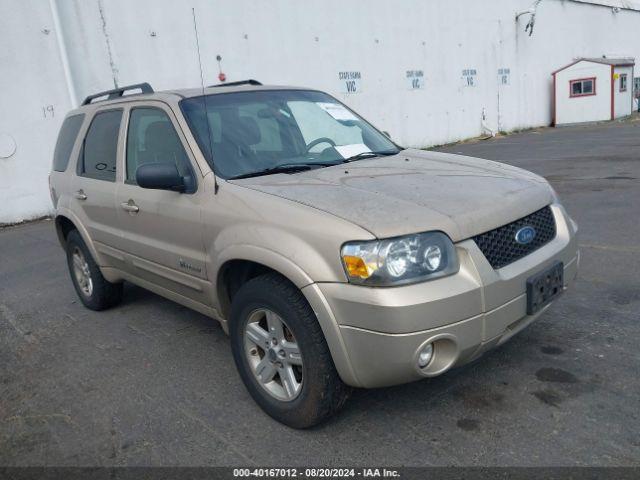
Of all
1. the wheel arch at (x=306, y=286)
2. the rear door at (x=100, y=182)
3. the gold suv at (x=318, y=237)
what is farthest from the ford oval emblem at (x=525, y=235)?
the rear door at (x=100, y=182)

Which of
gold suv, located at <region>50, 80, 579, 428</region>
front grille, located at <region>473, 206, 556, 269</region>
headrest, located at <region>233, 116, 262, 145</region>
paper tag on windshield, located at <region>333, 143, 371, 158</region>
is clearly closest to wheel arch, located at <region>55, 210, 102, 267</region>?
gold suv, located at <region>50, 80, 579, 428</region>

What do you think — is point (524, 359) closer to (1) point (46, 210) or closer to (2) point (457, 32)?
(1) point (46, 210)

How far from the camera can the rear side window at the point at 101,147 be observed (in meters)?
4.27

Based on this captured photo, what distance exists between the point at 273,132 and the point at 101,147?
168 centimetres

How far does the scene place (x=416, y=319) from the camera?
2389mm

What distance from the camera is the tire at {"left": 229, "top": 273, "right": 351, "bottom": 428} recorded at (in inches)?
104

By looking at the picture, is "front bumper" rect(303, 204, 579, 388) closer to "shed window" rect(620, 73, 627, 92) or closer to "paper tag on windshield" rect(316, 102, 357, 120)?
"paper tag on windshield" rect(316, 102, 357, 120)

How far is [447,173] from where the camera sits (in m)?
3.30

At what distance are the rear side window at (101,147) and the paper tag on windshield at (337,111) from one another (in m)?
1.57

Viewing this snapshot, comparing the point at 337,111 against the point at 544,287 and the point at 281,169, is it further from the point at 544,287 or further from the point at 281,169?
the point at 544,287

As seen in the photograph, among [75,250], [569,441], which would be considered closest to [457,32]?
[75,250]

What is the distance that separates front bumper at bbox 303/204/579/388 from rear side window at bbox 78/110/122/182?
2.45m

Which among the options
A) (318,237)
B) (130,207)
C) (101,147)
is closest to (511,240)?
(318,237)

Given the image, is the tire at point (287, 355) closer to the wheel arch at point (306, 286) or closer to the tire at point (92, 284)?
the wheel arch at point (306, 286)
